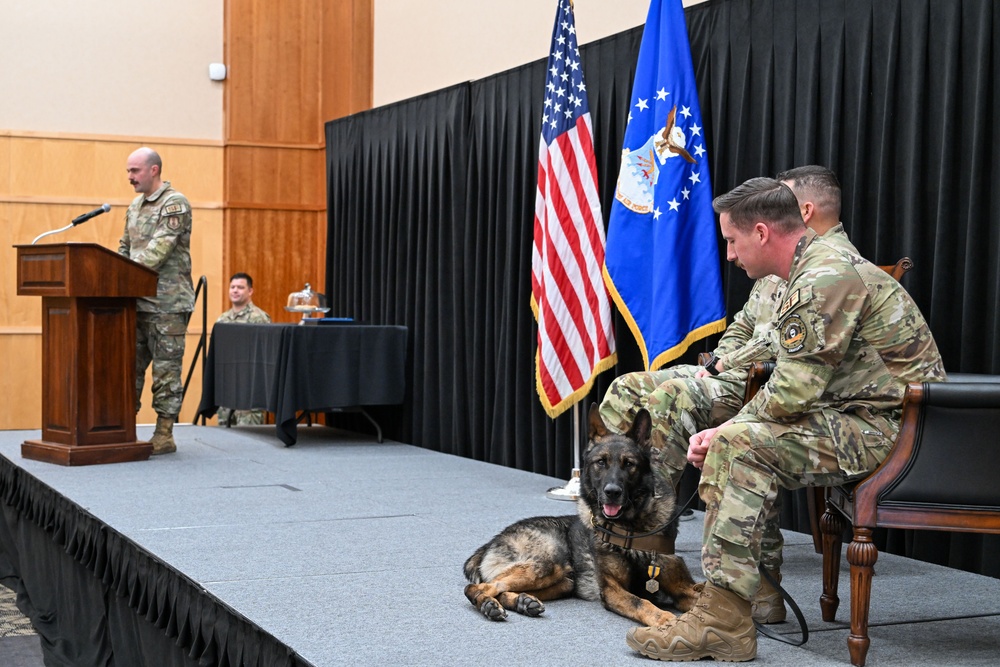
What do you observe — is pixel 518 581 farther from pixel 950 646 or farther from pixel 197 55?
pixel 197 55

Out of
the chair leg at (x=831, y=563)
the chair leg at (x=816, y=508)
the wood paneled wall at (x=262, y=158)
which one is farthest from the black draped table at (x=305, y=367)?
the chair leg at (x=831, y=563)

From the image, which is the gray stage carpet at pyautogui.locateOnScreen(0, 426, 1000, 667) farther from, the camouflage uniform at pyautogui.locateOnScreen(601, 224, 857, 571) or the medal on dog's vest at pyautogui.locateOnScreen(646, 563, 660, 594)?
the camouflage uniform at pyautogui.locateOnScreen(601, 224, 857, 571)

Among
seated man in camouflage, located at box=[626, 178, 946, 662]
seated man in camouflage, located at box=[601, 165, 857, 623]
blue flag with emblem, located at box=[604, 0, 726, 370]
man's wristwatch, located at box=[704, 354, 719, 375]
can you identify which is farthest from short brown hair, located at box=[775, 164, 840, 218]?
blue flag with emblem, located at box=[604, 0, 726, 370]

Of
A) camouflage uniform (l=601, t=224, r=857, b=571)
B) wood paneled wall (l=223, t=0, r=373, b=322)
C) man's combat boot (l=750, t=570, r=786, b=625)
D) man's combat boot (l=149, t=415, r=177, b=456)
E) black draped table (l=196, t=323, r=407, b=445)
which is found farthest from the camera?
wood paneled wall (l=223, t=0, r=373, b=322)

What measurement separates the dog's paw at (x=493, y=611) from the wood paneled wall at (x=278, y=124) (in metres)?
7.24

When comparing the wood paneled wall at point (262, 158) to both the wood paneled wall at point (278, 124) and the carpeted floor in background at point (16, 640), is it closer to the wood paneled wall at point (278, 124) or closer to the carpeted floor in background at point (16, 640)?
the wood paneled wall at point (278, 124)

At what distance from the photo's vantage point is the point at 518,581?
2.95 metres

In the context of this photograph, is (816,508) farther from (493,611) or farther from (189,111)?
(189,111)

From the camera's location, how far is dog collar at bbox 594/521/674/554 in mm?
2848

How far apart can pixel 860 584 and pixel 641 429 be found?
0.73m

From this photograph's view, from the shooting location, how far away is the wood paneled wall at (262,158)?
9594 millimetres

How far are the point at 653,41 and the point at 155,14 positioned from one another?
6.38 meters

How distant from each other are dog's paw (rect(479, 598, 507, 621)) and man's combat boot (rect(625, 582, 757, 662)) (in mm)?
479

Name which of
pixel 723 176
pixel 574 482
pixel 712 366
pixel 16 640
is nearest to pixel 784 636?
pixel 712 366
